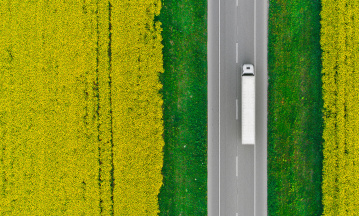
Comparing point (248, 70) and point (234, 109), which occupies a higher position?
point (248, 70)

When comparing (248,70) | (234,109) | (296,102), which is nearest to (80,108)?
(234,109)

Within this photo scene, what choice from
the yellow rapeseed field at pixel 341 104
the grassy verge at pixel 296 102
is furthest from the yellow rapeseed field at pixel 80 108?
the yellow rapeseed field at pixel 341 104

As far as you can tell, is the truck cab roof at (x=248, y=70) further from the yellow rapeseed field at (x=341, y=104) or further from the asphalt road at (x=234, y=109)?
the yellow rapeseed field at (x=341, y=104)

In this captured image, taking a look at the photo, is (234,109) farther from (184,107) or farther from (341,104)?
(341,104)

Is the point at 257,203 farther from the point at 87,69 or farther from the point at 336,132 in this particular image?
the point at 87,69

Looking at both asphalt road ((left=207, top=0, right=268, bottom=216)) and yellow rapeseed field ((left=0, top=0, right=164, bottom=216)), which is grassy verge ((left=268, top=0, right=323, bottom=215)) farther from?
yellow rapeseed field ((left=0, top=0, right=164, bottom=216))

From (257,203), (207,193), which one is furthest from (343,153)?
(207,193)
